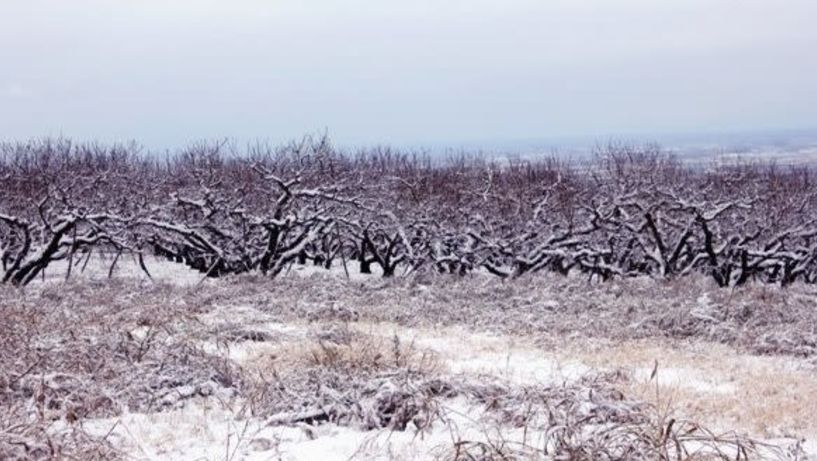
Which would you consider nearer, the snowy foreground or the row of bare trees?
the snowy foreground

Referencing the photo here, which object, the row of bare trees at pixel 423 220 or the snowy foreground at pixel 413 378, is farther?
the row of bare trees at pixel 423 220

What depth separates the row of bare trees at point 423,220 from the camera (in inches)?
870

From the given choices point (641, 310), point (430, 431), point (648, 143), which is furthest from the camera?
point (648, 143)

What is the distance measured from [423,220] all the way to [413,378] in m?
18.1

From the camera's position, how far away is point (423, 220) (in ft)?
83.3

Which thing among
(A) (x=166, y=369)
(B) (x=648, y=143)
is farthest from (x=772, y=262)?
(A) (x=166, y=369)

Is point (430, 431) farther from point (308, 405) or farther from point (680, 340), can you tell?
point (680, 340)

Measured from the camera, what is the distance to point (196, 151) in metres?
35.9

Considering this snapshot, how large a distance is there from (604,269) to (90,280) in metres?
13.3

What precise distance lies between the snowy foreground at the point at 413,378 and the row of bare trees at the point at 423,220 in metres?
6.72

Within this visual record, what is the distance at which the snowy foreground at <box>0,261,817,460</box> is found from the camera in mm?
5508

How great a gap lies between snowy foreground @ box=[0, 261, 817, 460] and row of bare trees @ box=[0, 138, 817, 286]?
6724 millimetres

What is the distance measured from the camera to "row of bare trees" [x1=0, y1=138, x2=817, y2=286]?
22109mm

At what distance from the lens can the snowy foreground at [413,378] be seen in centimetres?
551
